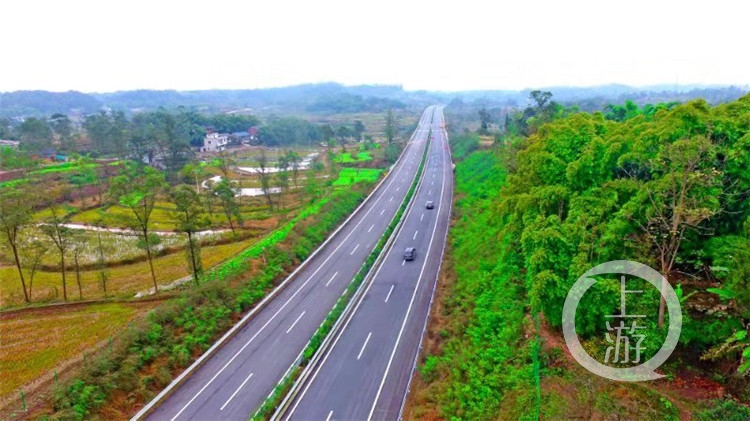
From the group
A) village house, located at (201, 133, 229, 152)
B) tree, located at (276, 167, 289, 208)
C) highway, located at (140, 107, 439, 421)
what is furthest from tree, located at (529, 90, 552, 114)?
village house, located at (201, 133, 229, 152)

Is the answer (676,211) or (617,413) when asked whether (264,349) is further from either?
(676,211)

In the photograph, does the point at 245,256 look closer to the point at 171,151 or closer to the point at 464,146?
the point at 171,151

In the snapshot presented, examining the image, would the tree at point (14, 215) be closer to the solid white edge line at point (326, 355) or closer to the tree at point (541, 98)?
the solid white edge line at point (326, 355)

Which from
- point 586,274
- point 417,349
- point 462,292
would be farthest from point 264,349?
point 586,274

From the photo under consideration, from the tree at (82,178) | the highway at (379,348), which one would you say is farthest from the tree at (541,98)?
the tree at (82,178)

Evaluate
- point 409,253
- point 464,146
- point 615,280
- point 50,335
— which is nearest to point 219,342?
point 50,335
